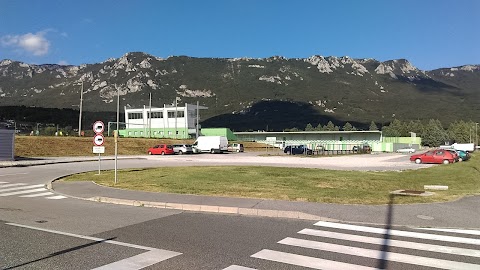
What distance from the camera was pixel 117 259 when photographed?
21.7 ft

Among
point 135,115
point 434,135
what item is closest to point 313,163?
point 135,115

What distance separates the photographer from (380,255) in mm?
6973

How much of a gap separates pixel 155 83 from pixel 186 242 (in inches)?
6659

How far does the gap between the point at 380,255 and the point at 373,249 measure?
0.41 metres

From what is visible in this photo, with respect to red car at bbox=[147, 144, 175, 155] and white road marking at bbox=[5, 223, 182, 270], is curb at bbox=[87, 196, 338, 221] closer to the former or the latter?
white road marking at bbox=[5, 223, 182, 270]

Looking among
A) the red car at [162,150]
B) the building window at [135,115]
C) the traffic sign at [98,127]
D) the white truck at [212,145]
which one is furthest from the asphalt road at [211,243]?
the building window at [135,115]

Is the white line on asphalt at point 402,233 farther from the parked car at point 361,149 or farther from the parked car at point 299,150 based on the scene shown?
the parked car at point 361,149

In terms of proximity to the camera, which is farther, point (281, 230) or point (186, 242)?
point (281, 230)

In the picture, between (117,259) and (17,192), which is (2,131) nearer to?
→ (17,192)

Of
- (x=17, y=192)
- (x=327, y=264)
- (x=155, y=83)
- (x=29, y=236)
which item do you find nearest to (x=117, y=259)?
(x=29, y=236)

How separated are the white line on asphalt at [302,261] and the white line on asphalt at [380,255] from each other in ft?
2.19

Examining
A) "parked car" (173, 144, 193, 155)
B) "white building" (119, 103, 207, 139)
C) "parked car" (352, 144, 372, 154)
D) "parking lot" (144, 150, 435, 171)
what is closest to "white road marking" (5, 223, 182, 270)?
"parking lot" (144, 150, 435, 171)

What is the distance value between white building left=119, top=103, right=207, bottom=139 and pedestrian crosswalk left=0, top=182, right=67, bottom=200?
81395mm

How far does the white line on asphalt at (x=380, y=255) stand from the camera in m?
6.44
